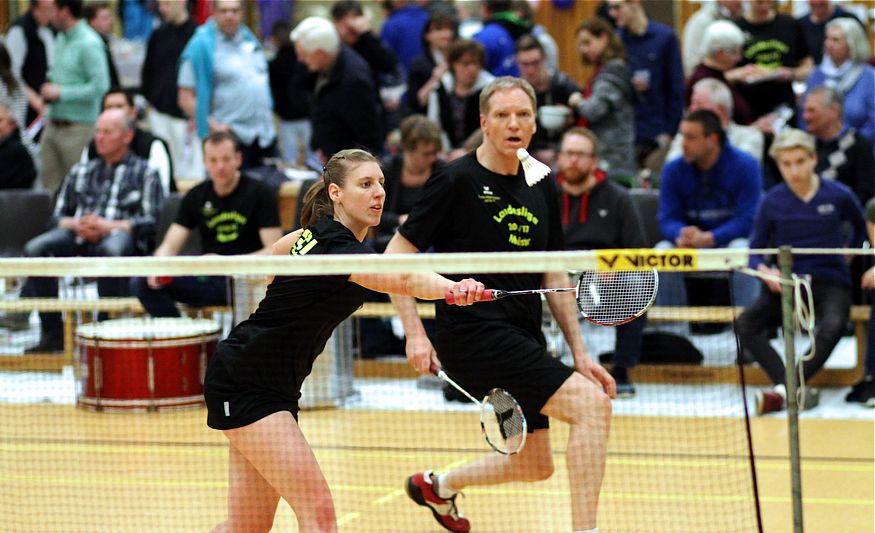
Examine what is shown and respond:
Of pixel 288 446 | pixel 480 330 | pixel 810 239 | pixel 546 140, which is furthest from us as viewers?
pixel 546 140

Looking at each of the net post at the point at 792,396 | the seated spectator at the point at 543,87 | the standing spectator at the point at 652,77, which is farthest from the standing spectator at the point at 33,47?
the net post at the point at 792,396

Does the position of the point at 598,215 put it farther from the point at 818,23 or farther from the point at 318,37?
the point at 818,23

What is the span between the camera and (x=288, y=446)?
4766 mm

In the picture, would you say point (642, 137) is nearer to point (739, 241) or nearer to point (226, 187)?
point (739, 241)

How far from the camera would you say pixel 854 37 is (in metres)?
11.7

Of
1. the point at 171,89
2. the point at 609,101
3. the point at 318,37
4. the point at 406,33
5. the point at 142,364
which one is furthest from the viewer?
the point at 406,33

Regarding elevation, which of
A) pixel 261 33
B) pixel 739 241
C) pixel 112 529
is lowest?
pixel 112 529

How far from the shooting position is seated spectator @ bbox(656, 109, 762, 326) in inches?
408

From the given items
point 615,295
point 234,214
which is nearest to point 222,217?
point 234,214

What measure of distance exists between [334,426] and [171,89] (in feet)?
17.5

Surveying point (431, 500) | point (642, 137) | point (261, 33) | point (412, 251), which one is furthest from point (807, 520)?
point (261, 33)

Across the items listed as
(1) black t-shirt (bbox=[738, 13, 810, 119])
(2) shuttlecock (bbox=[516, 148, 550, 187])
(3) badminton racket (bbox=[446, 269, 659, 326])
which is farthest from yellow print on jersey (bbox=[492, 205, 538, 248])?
(1) black t-shirt (bbox=[738, 13, 810, 119])

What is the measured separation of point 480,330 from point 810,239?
4.49 m

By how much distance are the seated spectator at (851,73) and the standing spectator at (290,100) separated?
5.07m
